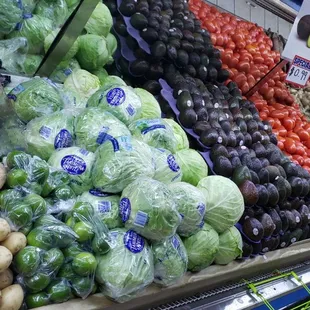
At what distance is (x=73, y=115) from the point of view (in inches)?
82.4

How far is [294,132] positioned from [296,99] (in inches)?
37.9

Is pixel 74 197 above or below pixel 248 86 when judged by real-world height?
below

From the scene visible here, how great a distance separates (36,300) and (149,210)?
1.60 ft

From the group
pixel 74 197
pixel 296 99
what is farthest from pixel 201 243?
pixel 296 99

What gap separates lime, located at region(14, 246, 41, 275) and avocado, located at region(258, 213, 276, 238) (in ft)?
4.77

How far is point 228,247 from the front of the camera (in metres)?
2.22

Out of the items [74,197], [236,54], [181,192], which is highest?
[236,54]

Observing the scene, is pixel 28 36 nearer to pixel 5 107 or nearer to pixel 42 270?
pixel 5 107

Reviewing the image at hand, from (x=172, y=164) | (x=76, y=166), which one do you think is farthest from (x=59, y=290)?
(x=172, y=164)

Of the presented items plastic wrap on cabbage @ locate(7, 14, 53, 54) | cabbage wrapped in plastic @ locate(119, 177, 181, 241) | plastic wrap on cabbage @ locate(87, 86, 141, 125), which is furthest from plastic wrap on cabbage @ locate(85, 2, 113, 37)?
cabbage wrapped in plastic @ locate(119, 177, 181, 241)

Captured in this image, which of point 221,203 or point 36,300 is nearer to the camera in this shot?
point 36,300

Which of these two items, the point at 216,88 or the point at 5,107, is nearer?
the point at 5,107

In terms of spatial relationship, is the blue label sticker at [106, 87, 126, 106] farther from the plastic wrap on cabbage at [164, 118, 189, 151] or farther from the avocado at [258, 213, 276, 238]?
the avocado at [258, 213, 276, 238]

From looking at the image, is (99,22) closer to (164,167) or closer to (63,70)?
(63,70)
